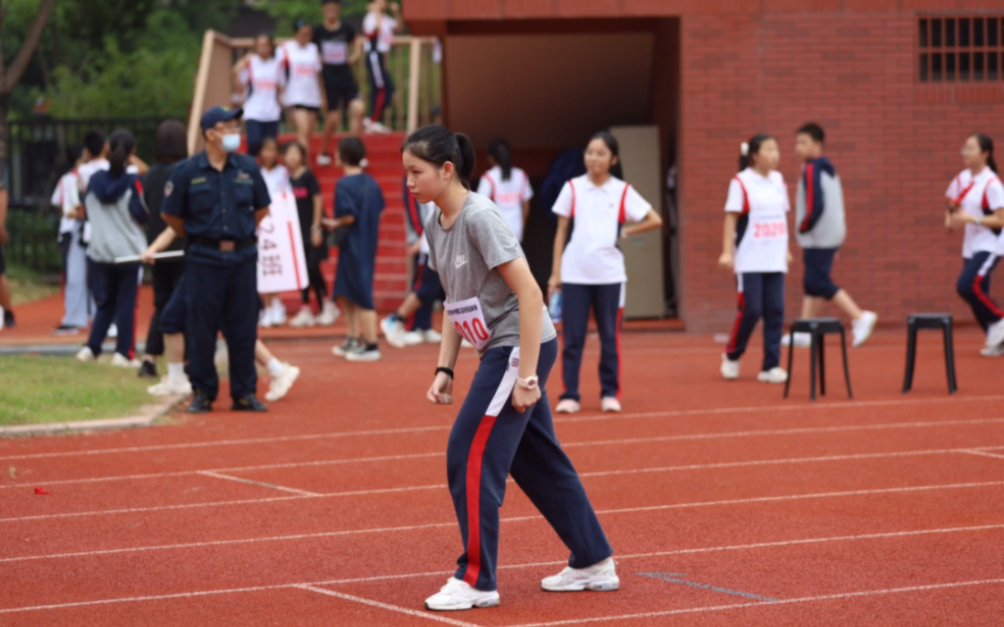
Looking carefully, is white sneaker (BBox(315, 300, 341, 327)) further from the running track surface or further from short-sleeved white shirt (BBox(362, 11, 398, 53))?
the running track surface

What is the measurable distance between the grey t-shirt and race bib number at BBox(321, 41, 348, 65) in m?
14.3

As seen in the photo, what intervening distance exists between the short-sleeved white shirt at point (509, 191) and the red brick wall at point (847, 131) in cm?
205

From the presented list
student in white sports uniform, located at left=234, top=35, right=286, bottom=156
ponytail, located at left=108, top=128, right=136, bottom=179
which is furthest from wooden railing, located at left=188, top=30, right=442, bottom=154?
ponytail, located at left=108, top=128, right=136, bottom=179

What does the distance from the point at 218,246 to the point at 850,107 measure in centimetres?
909

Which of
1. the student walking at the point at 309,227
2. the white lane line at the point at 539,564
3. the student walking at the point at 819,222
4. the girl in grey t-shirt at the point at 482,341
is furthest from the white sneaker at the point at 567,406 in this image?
the student walking at the point at 309,227

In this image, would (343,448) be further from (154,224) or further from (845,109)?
(845,109)

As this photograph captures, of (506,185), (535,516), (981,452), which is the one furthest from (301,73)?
(535,516)

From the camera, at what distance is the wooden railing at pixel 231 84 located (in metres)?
20.3

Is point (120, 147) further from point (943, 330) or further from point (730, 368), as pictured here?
point (943, 330)

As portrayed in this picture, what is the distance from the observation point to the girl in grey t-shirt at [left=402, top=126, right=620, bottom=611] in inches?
211

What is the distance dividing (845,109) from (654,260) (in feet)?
9.46

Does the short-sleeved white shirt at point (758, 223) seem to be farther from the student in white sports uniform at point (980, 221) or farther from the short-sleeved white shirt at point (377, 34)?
the short-sleeved white shirt at point (377, 34)

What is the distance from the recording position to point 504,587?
19.2 feet

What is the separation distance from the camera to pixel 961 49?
1700cm
